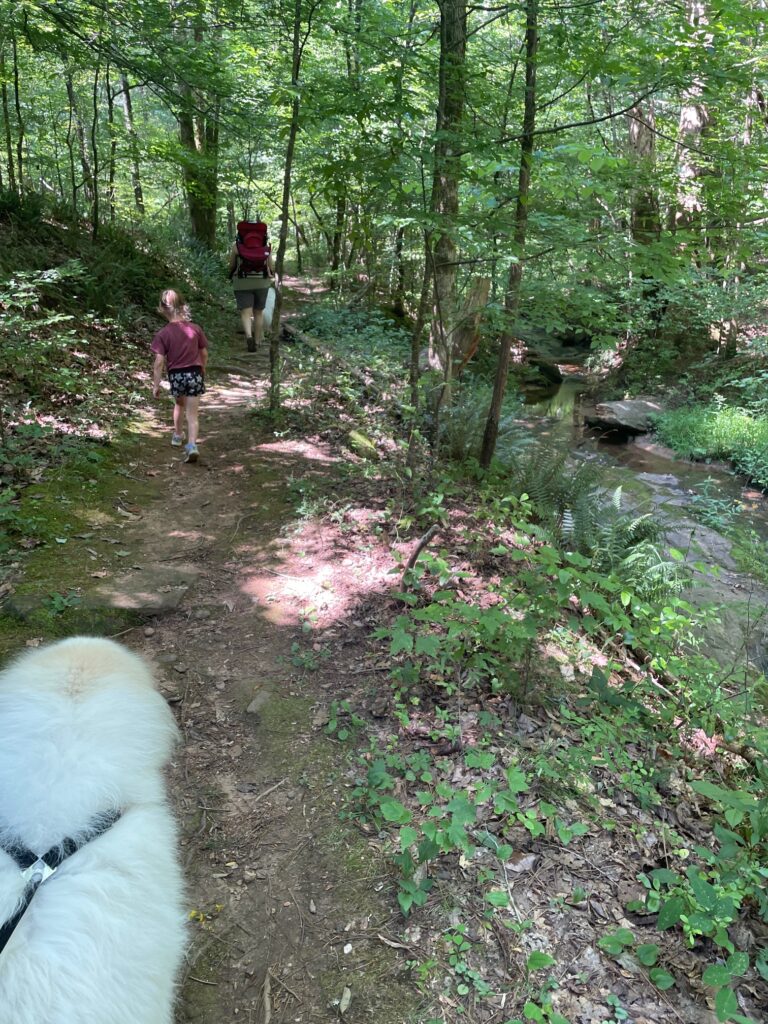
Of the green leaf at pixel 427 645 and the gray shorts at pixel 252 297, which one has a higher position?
the gray shorts at pixel 252 297

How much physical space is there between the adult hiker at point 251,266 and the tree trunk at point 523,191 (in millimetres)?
4891

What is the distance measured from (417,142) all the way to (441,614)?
142 inches

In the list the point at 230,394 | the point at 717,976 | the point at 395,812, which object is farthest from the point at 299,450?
the point at 717,976

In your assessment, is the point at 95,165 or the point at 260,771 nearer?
the point at 260,771

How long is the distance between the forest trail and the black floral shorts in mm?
959

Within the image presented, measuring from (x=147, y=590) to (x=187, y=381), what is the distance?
267 centimetres

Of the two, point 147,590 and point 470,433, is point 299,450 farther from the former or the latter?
point 147,590

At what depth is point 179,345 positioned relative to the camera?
5.92 meters

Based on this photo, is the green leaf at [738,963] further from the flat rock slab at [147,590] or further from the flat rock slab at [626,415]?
the flat rock slab at [626,415]

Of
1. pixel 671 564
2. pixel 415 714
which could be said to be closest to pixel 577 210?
pixel 671 564

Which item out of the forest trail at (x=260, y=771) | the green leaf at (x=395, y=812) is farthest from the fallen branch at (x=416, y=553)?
the green leaf at (x=395, y=812)

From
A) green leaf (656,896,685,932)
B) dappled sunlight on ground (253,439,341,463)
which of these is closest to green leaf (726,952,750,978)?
green leaf (656,896,685,932)

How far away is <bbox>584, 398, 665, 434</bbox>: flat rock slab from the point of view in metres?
13.3

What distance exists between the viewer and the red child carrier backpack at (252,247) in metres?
8.93
